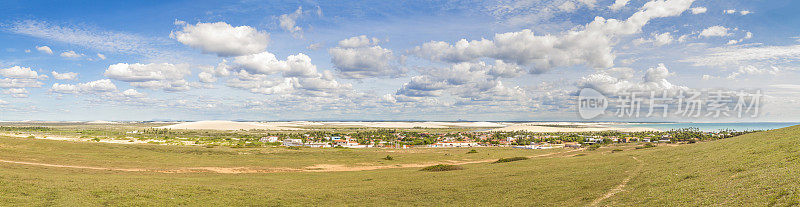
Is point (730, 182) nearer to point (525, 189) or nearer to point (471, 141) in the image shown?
point (525, 189)

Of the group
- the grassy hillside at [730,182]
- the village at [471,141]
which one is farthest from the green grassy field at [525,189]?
the village at [471,141]

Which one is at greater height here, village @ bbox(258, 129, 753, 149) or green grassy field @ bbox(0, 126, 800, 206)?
green grassy field @ bbox(0, 126, 800, 206)

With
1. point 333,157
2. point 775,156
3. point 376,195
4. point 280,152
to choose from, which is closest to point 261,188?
point 376,195

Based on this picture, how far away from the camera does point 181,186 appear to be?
29516 mm

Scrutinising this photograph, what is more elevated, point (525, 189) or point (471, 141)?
point (525, 189)

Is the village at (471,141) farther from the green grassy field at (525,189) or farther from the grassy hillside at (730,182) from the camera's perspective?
the grassy hillside at (730,182)

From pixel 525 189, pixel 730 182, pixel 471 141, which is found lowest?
pixel 471 141

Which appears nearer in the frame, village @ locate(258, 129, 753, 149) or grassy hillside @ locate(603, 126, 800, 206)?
grassy hillside @ locate(603, 126, 800, 206)

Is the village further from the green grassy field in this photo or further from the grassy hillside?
the grassy hillside

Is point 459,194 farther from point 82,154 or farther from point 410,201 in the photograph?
point 82,154

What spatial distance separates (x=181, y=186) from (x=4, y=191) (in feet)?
32.7

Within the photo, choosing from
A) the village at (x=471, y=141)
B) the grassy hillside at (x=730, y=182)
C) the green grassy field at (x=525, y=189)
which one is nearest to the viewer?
the grassy hillside at (x=730, y=182)

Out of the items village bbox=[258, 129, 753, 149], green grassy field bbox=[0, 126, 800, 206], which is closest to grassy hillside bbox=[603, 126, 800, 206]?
green grassy field bbox=[0, 126, 800, 206]

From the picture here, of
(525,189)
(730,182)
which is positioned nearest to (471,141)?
(525,189)
